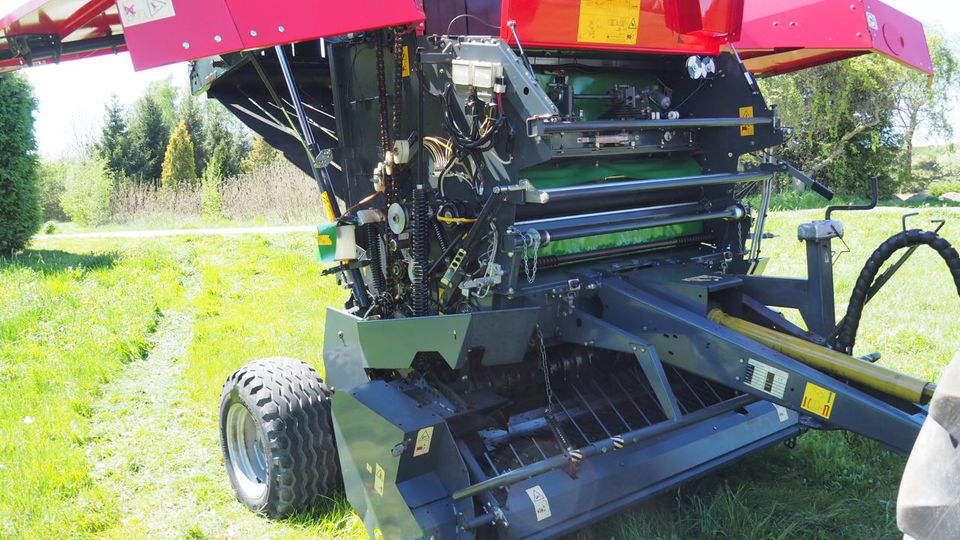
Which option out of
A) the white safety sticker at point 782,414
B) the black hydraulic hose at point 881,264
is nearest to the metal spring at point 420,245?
the black hydraulic hose at point 881,264

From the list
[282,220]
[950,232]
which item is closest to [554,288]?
[950,232]

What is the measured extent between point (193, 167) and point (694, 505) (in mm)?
31380

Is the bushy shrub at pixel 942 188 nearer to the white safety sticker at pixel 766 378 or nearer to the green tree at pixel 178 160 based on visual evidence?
the white safety sticker at pixel 766 378

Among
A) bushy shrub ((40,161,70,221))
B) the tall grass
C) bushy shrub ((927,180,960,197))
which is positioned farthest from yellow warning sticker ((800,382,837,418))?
bushy shrub ((40,161,70,221))

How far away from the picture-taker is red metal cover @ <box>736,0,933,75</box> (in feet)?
13.0

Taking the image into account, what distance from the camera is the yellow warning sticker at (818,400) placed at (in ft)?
7.99

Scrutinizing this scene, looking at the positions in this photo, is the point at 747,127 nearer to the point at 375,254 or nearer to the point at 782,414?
the point at 782,414

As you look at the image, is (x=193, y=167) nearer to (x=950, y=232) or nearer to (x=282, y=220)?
(x=282, y=220)

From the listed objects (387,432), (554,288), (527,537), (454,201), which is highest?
(454,201)

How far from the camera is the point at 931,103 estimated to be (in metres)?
21.4

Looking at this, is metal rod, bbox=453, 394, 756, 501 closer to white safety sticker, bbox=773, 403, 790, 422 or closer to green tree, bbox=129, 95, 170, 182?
white safety sticker, bbox=773, 403, 790, 422

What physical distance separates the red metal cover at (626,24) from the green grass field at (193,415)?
2212 millimetres

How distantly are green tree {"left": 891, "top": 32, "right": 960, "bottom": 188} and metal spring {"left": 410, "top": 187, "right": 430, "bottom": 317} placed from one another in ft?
70.5

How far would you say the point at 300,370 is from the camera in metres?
3.94
